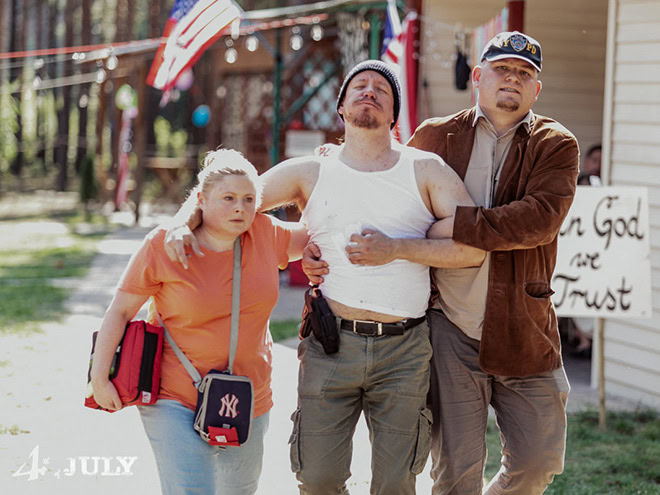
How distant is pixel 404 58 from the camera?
28.5ft

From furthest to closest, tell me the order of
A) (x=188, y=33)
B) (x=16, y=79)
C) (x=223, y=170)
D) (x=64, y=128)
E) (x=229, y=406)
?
1. (x=64, y=128)
2. (x=16, y=79)
3. (x=188, y=33)
4. (x=223, y=170)
5. (x=229, y=406)

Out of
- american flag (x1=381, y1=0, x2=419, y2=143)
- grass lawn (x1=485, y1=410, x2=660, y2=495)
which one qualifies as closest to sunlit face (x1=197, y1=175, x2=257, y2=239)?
grass lawn (x1=485, y1=410, x2=660, y2=495)

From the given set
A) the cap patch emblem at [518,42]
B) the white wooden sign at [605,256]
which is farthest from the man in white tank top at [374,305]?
the white wooden sign at [605,256]

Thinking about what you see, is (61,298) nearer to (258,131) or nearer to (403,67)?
(403,67)

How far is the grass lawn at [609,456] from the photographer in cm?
485

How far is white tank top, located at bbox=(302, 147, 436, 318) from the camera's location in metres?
3.33

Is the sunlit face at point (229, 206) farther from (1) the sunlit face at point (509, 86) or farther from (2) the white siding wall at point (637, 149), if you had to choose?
(2) the white siding wall at point (637, 149)

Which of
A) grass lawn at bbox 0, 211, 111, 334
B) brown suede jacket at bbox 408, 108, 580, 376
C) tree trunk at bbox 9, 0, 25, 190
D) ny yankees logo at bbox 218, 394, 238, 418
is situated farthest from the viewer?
tree trunk at bbox 9, 0, 25, 190

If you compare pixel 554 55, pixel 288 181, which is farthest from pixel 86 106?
pixel 288 181

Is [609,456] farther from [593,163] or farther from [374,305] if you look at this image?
[593,163]

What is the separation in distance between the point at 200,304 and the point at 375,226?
721mm

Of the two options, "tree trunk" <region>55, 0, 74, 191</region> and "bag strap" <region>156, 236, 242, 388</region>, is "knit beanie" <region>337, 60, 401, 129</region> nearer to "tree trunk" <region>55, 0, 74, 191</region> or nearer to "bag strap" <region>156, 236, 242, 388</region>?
"bag strap" <region>156, 236, 242, 388</region>

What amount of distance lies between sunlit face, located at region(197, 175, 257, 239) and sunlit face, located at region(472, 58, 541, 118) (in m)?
1.01

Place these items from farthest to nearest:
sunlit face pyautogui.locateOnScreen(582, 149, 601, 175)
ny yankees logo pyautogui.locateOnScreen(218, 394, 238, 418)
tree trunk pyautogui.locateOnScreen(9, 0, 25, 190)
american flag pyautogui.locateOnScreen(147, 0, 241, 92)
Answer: tree trunk pyautogui.locateOnScreen(9, 0, 25, 190) < sunlit face pyautogui.locateOnScreen(582, 149, 601, 175) < american flag pyautogui.locateOnScreen(147, 0, 241, 92) < ny yankees logo pyautogui.locateOnScreen(218, 394, 238, 418)
